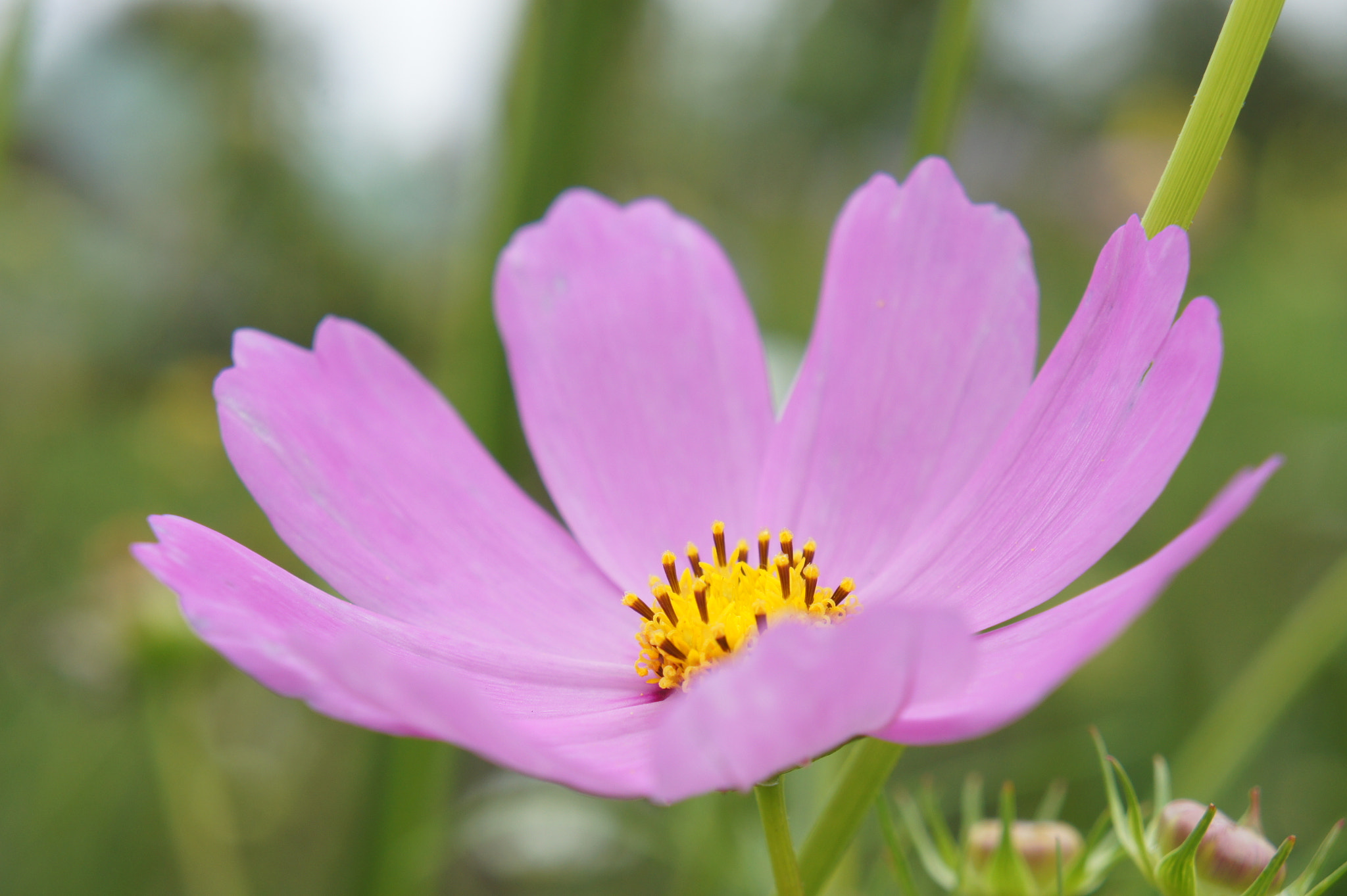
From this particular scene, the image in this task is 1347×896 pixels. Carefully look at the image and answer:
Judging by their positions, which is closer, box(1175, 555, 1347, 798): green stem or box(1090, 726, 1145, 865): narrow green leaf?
box(1090, 726, 1145, 865): narrow green leaf

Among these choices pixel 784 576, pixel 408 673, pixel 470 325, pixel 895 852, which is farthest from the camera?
pixel 470 325

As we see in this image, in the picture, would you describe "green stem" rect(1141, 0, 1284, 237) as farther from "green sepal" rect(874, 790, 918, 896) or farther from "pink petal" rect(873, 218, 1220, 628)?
"green sepal" rect(874, 790, 918, 896)

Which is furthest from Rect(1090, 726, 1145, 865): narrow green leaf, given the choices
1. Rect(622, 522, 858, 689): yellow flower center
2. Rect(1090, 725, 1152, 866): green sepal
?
Rect(622, 522, 858, 689): yellow flower center

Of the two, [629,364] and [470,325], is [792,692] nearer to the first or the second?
[629,364]

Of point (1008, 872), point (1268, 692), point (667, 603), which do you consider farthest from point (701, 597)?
point (1268, 692)

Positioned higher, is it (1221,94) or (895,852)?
A: (1221,94)

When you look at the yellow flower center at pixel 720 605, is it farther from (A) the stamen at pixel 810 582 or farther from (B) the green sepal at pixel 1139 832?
(B) the green sepal at pixel 1139 832

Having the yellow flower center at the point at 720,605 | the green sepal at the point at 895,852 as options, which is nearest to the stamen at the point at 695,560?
the yellow flower center at the point at 720,605
